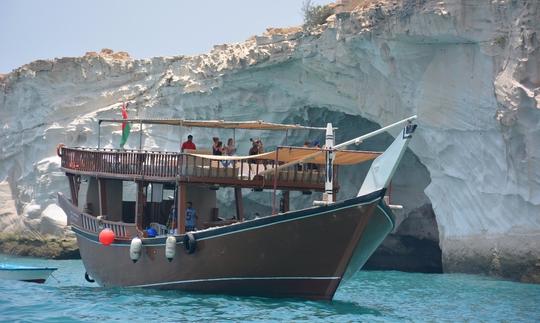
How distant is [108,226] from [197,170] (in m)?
2.93

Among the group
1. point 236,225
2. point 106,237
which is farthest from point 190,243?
point 106,237

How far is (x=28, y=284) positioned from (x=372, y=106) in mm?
12737

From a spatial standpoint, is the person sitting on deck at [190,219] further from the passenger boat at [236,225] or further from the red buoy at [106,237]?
the red buoy at [106,237]

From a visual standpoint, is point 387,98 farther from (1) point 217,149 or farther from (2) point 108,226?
(2) point 108,226

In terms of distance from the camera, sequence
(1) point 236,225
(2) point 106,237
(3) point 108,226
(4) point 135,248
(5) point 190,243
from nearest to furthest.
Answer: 1. (1) point 236,225
2. (5) point 190,243
3. (4) point 135,248
4. (2) point 106,237
5. (3) point 108,226

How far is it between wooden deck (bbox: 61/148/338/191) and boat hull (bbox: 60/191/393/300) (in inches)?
60.6

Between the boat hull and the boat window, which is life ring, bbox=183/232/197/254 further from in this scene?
the boat window

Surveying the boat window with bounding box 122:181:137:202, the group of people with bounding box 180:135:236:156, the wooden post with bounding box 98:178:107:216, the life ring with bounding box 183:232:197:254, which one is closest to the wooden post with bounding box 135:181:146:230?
the group of people with bounding box 180:135:236:156

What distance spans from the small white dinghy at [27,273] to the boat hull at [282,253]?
465cm

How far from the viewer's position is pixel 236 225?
53.9 feet

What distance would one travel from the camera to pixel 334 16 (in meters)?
28.5

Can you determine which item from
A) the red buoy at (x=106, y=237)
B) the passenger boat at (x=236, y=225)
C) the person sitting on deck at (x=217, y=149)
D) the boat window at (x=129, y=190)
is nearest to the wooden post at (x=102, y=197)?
the passenger boat at (x=236, y=225)

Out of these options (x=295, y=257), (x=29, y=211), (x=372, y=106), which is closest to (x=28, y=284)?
(x=295, y=257)

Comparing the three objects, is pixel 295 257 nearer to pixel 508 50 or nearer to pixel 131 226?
pixel 131 226
